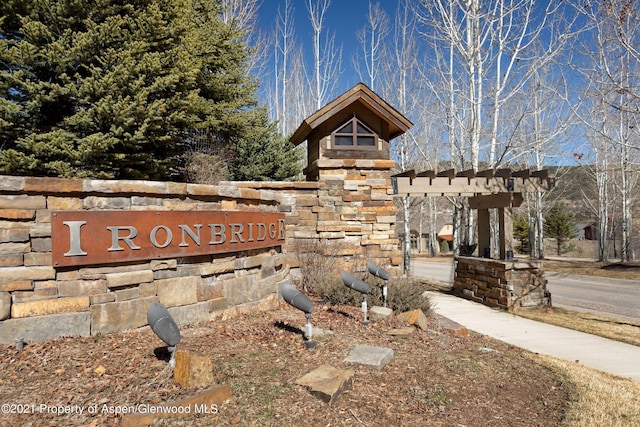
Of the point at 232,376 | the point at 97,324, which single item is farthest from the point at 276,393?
the point at 97,324

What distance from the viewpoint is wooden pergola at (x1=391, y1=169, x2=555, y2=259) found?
405 inches

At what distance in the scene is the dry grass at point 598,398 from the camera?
3.45 metres

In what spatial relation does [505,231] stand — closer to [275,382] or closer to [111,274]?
[275,382]

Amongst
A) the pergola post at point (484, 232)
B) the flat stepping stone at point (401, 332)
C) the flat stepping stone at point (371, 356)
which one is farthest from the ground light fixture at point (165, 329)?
the pergola post at point (484, 232)

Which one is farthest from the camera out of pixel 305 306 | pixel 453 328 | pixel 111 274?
pixel 453 328

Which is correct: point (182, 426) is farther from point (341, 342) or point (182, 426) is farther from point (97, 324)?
point (341, 342)

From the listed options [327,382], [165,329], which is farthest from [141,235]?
[327,382]

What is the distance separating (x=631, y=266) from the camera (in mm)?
20000

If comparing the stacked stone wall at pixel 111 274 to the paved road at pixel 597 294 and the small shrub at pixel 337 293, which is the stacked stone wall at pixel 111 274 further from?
the paved road at pixel 597 294

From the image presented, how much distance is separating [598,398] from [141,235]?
4914mm

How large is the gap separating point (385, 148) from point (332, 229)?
7.95 feet

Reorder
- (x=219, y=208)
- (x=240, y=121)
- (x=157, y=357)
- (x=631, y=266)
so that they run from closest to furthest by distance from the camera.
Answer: (x=157, y=357), (x=219, y=208), (x=240, y=121), (x=631, y=266)

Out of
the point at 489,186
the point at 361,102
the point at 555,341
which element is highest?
the point at 361,102

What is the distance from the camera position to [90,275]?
4023 millimetres
